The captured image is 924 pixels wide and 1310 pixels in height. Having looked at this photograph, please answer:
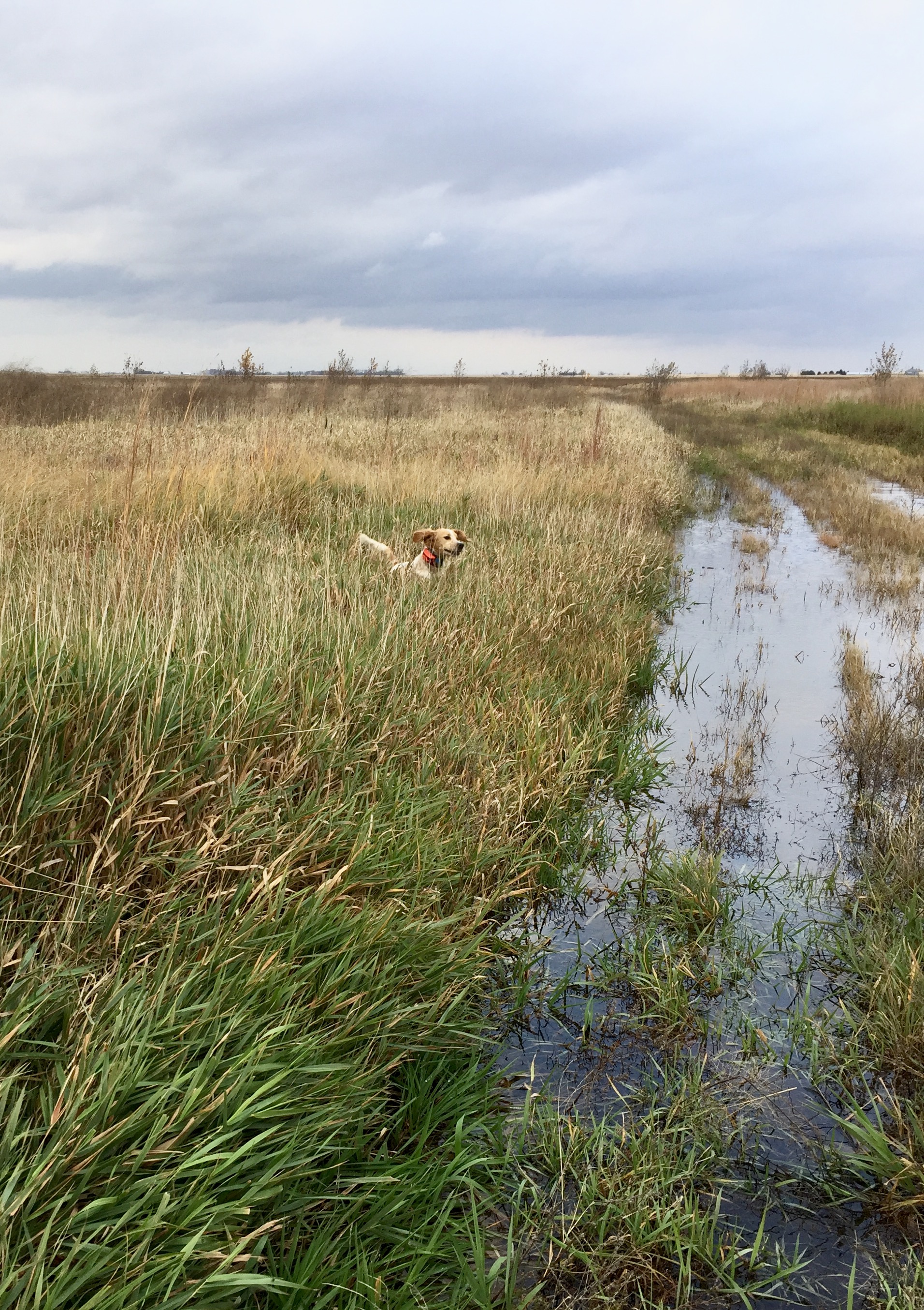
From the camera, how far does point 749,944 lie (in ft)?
10.3

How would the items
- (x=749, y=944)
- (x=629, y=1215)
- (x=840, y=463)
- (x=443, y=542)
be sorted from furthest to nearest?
(x=840, y=463) < (x=443, y=542) < (x=749, y=944) < (x=629, y=1215)

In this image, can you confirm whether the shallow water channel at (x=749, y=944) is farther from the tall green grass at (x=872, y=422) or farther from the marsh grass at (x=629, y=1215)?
the tall green grass at (x=872, y=422)

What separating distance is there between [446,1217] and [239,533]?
5277 mm

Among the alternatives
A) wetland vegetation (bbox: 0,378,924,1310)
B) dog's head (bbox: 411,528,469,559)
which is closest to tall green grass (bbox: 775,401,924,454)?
dog's head (bbox: 411,528,469,559)

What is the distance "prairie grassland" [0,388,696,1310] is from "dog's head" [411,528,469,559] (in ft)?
3.80

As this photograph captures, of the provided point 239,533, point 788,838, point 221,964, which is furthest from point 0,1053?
point 239,533

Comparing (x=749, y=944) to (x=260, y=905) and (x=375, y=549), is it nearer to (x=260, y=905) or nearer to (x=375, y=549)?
(x=260, y=905)

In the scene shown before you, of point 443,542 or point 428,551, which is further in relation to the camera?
point 443,542

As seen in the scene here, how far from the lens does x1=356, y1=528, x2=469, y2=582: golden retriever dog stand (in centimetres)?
598

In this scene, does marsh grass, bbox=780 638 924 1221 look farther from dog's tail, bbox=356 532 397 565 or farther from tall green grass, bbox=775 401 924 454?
tall green grass, bbox=775 401 924 454

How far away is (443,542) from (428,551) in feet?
0.78

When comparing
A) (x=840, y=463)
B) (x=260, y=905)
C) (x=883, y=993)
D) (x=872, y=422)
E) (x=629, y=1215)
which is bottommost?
(x=629, y=1215)

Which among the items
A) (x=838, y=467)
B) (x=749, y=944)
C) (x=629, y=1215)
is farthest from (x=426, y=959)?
(x=838, y=467)

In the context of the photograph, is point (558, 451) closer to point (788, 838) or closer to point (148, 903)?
point (788, 838)
